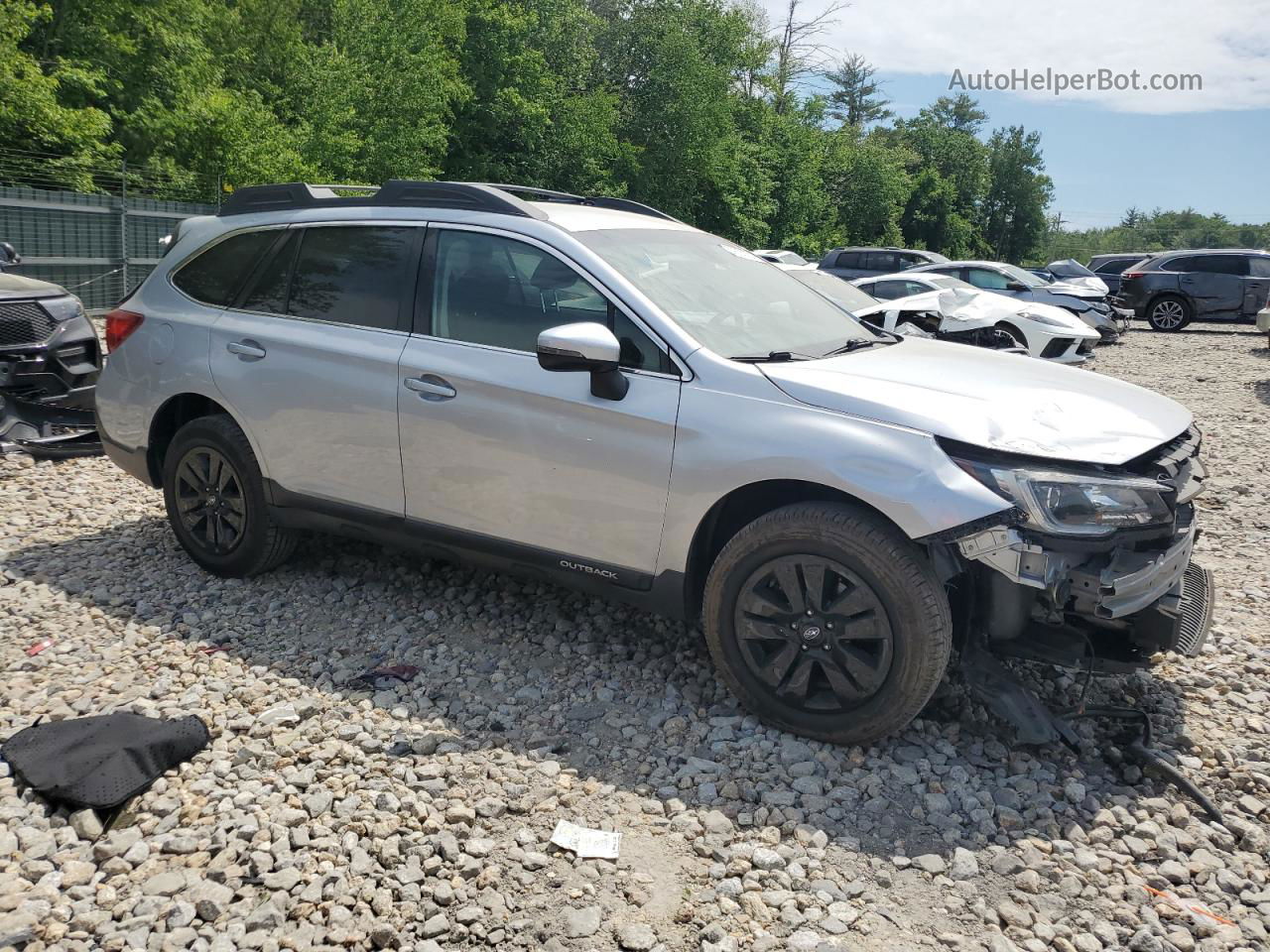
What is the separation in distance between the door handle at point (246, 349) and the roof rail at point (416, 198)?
722 millimetres

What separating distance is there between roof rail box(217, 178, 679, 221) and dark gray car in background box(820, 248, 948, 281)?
66.1 ft

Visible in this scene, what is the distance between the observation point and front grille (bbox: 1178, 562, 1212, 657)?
3.58 meters

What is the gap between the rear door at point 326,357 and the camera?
4445mm

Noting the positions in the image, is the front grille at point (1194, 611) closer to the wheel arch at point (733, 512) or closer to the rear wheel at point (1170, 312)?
the wheel arch at point (733, 512)

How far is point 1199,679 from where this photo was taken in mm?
4316

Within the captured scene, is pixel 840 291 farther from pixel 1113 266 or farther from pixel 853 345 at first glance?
pixel 1113 266

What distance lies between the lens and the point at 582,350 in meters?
3.62

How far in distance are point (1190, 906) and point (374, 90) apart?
76.7 ft

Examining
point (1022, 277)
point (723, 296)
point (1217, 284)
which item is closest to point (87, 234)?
point (723, 296)

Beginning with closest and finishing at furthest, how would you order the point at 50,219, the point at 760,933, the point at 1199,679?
1. the point at 760,933
2. the point at 1199,679
3. the point at 50,219

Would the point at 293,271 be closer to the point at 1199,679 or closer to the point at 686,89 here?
the point at 1199,679

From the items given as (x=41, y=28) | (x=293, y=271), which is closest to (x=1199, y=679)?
(x=293, y=271)

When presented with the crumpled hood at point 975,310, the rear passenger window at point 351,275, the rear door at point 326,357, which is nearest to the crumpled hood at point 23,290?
the rear door at point 326,357

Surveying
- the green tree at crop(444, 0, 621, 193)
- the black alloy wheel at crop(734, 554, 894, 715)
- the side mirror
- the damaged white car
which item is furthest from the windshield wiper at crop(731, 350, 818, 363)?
the green tree at crop(444, 0, 621, 193)
